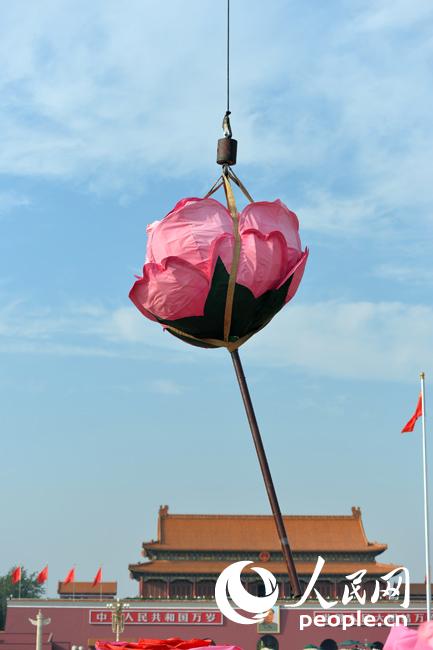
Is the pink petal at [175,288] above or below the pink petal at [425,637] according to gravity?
above

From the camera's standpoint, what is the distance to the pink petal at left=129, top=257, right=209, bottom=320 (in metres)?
3.65

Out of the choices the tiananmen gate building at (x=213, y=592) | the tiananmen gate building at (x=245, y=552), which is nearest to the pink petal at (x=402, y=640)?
the tiananmen gate building at (x=213, y=592)

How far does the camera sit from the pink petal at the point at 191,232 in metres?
3.69

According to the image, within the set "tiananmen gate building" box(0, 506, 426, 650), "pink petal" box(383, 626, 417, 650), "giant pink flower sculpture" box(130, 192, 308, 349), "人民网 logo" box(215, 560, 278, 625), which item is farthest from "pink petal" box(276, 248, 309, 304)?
"tiananmen gate building" box(0, 506, 426, 650)

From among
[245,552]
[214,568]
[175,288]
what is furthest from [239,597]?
[245,552]

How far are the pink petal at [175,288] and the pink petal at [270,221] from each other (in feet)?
0.92

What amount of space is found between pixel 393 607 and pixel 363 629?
120cm

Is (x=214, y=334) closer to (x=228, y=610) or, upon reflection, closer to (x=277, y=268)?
(x=277, y=268)

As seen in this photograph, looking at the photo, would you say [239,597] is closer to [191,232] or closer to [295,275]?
[295,275]

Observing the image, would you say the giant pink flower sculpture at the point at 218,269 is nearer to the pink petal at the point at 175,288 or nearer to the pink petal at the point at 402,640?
the pink petal at the point at 175,288

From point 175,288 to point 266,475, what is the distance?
2.68 feet

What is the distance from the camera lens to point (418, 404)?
65.9 feet

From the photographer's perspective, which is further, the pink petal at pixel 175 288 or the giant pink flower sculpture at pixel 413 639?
A: the pink petal at pixel 175 288

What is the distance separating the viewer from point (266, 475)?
3.79 meters
